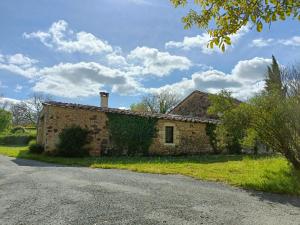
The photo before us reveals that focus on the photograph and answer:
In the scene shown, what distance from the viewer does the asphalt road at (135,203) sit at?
16.9ft

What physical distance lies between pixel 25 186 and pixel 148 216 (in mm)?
4011

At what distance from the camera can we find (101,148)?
18.4 m

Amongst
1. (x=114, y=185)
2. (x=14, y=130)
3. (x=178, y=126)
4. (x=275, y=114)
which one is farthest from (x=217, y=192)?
(x=14, y=130)

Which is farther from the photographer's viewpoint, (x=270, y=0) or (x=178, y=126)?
(x=178, y=126)

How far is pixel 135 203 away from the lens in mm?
6133

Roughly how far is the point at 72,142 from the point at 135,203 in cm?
1185

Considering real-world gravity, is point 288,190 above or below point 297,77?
below

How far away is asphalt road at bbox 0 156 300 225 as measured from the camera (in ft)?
16.9

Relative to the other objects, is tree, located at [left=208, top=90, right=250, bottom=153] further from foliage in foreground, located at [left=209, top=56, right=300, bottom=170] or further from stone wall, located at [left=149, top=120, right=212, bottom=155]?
stone wall, located at [left=149, top=120, right=212, bottom=155]

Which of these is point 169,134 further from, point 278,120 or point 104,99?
point 278,120

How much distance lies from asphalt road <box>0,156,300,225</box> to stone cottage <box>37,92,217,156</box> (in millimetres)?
Result: 9280

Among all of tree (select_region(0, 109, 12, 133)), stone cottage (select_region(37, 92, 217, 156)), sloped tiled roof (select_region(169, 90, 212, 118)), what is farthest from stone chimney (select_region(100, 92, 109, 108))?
tree (select_region(0, 109, 12, 133))

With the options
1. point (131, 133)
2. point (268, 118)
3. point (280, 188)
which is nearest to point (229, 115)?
point (268, 118)

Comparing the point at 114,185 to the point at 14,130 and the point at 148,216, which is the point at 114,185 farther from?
Result: the point at 14,130
